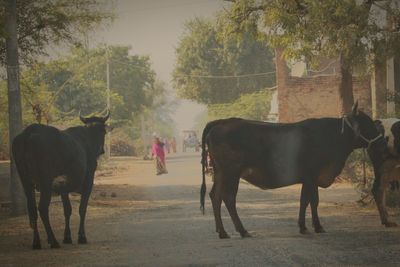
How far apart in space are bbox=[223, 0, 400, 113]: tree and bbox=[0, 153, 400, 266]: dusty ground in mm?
4101

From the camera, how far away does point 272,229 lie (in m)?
13.9

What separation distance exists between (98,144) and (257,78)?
61555 millimetres

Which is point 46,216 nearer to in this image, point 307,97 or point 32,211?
point 32,211

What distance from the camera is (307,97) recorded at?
42.0m

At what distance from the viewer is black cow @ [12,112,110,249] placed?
12.3m

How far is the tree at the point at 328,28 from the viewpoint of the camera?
2003 cm

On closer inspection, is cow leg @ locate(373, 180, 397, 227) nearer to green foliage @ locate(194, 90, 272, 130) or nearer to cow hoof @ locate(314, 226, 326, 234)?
cow hoof @ locate(314, 226, 326, 234)

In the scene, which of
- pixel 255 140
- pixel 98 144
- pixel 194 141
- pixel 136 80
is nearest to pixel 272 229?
pixel 255 140

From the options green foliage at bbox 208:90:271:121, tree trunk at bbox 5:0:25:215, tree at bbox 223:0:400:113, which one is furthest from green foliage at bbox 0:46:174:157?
tree trunk at bbox 5:0:25:215

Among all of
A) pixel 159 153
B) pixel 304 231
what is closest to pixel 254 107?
pixel 159 153

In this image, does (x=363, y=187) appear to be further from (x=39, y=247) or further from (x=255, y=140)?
(x=39, y=247)

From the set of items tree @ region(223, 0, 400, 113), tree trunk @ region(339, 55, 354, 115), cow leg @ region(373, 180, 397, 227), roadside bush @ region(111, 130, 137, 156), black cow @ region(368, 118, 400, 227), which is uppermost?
tree @ region(223, 0, 400, 113)

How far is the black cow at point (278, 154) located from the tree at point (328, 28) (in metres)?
6.36

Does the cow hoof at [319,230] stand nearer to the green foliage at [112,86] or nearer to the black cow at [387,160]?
the black cow at [387,160]
